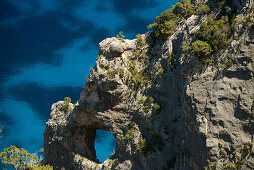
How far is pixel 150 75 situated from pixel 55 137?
12.4 meters

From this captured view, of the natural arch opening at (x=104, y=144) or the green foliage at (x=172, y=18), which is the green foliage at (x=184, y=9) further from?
the natural arch opening at (x=104, y=144)

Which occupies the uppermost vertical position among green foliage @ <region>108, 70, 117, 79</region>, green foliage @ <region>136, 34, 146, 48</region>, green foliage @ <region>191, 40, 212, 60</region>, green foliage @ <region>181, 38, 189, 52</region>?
green foliage @ <region>136, 34, 146, 48</region>

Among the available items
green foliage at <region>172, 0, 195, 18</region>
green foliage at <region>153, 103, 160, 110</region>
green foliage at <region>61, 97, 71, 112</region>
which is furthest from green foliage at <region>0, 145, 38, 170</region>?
green foliage at <region>172, 0, 195, 18</region>

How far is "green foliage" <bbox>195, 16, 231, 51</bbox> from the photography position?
17.7 metres

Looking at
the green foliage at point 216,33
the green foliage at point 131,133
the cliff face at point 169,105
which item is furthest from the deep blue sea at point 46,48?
the green foliage at point 216,33

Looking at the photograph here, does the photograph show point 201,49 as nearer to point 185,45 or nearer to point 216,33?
point 216,33

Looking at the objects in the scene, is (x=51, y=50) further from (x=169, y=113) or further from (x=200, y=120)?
(x=200, y=120)

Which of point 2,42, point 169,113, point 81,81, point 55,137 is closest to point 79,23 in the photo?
point 81,81

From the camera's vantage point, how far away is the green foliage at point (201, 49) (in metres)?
18.2

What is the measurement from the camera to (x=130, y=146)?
23688 millimetres

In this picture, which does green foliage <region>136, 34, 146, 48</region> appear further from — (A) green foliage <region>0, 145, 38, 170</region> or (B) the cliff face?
(A) green foliage <region>0, 145, 38, 170</region>

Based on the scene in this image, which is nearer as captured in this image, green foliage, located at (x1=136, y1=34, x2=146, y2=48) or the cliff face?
the cliff face

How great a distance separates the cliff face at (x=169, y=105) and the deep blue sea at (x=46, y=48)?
92.2ft

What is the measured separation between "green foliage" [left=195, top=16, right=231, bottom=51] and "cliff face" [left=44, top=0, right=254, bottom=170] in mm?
192
